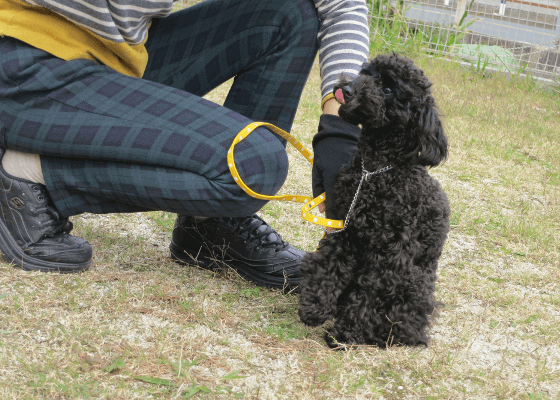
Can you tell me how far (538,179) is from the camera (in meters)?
3.56

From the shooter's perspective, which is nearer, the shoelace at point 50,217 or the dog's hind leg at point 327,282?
the dog's hind leg at point 327,282

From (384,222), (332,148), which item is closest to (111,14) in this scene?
(332,148)

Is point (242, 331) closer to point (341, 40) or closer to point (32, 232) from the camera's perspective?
point (32, 232)

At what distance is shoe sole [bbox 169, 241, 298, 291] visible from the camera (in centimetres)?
202

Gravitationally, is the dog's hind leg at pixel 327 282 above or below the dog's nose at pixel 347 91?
below

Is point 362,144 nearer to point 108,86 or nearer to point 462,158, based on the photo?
point 108,86

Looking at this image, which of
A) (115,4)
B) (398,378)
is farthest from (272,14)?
(398,378)

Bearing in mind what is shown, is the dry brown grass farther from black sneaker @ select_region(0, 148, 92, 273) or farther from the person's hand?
the person's hand

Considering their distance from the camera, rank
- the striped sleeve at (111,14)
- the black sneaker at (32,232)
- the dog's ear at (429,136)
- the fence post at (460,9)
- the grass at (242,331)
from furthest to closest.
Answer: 1. the fence post at (460,9)
2. the black sneaker at (32,232)
3. the striped sleeve at (111,14)
4. the dog's ear at (429,136)
5. the grass at (242,331)

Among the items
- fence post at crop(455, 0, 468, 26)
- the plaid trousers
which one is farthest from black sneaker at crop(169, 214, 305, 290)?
fence post at crop(455, 0, 468, 26)

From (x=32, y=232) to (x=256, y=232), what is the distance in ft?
2.57

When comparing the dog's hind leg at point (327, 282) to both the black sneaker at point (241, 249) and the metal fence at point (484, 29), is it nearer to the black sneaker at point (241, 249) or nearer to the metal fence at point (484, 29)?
the black sneaker at point (241, 249)

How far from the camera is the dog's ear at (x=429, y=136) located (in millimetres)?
1555

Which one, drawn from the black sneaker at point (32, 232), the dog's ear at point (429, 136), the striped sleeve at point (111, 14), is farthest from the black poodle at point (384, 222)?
the black sneaker at point (32, 232)
